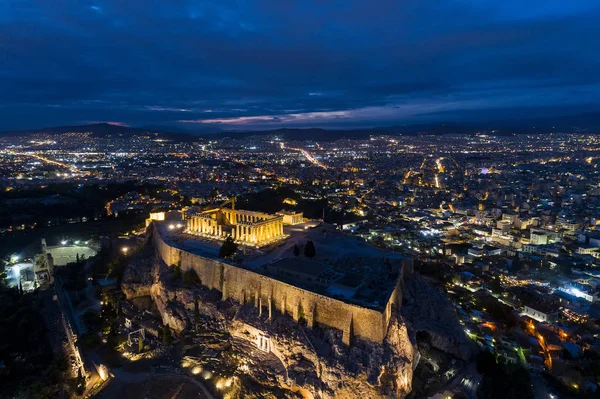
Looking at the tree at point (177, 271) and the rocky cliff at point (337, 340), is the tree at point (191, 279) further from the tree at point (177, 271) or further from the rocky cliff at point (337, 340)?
the tree at point (177, 271)

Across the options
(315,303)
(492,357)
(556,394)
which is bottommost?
(556,394)

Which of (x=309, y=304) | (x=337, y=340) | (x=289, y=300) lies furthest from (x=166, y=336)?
(x=337, y=340)

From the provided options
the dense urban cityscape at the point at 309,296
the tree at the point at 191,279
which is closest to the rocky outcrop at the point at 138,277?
the dense urban cityscape at the point at 309,296

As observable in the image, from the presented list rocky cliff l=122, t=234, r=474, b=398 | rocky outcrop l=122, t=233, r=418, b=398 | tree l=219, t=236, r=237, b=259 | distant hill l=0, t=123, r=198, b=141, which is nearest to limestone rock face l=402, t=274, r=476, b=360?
rocky cliff l=122, t=234, r=474, b=398

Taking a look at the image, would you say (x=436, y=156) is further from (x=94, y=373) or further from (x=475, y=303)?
(x=94, y=373)

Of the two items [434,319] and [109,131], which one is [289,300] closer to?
[434,319]

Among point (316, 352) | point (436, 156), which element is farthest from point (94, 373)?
point (436, 156)
